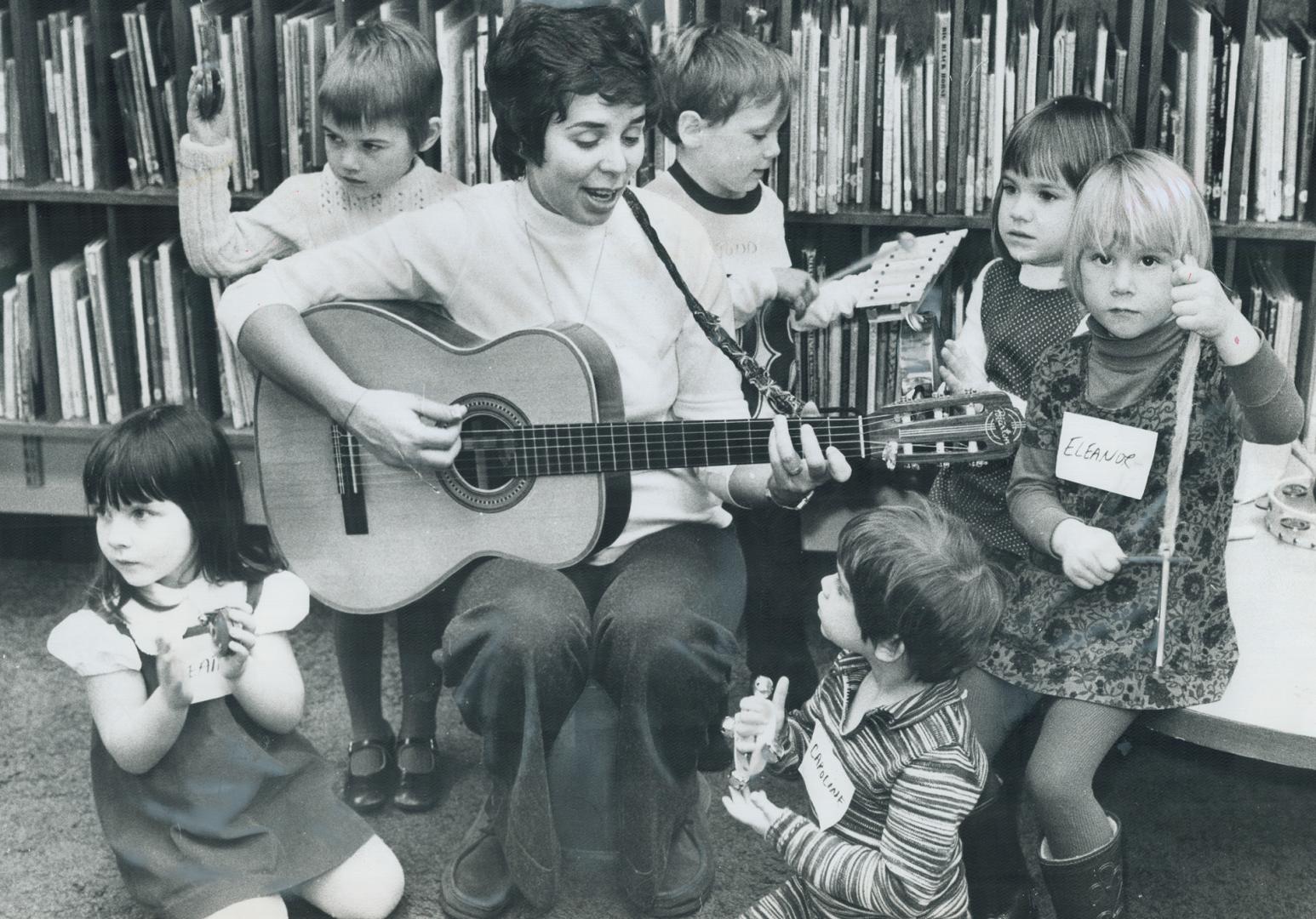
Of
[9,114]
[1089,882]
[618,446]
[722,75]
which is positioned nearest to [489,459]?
[618,446]

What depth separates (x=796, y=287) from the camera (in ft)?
7.05

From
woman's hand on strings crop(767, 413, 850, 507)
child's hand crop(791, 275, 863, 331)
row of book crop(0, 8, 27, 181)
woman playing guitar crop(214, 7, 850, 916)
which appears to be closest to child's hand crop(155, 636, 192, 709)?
woman playing guitar crop(214, 7, 850, 916)

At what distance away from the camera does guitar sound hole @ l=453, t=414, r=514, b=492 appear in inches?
72.6

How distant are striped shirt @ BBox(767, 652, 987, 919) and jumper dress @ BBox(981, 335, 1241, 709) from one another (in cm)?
19

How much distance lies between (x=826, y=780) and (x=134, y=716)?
774 millimetres

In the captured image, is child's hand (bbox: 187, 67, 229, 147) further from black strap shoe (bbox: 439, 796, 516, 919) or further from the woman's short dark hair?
black strap shoe (bbox: 439, 796, 516, 919)

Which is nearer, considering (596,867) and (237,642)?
(237,642)

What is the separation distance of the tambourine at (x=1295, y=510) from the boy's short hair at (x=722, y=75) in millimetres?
860

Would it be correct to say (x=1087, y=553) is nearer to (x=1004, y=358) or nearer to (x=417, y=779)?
(x=1004, y=358)

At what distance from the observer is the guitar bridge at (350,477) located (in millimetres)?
1901

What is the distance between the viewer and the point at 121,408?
248 cm

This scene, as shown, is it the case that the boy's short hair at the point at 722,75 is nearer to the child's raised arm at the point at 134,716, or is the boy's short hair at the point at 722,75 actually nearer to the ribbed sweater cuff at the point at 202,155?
the ribbed sweater cuff at the point at 202,155

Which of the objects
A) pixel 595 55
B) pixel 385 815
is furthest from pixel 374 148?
pixel 385 815

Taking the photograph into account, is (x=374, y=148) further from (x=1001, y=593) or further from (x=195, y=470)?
(x=1001, y=593)
